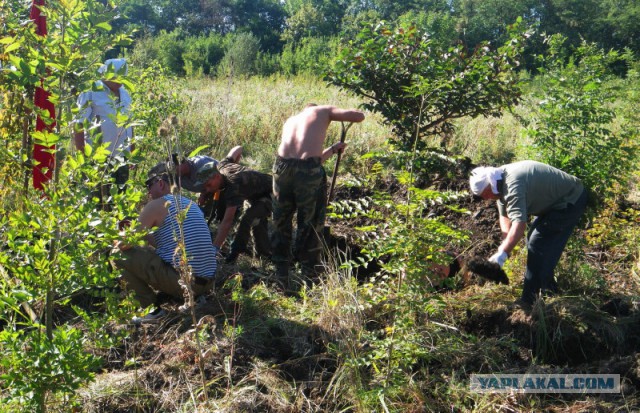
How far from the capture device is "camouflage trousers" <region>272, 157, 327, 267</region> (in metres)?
5.07

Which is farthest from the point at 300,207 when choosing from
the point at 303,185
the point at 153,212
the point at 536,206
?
the point at 536,206

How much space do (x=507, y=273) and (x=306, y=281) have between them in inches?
68.1

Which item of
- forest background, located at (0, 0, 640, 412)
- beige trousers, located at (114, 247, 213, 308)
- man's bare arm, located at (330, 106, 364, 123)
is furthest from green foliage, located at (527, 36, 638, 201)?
beige trousers, located at (114, 247, 213, 308)

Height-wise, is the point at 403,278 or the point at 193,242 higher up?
the point at 403,278

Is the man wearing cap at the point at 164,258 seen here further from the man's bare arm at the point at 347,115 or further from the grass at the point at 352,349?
the man's bare arm at the point at 347,115

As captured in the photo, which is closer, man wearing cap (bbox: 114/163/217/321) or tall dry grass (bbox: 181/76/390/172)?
man wearing cap (bbox: 114/163/217/321)

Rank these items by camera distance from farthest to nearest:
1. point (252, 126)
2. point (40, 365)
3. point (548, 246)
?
point (252, 126) < point (548, 246) < point (40, 365)

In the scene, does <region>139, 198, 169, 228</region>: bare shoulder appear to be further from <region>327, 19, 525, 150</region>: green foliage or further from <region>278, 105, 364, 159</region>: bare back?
<region>327, 19, 525, 150</region>: green foliage

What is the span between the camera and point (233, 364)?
3812mm

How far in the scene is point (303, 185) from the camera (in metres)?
5.07

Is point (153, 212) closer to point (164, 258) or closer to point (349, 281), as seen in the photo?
point (164, 258)

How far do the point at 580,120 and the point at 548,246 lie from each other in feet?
3.41

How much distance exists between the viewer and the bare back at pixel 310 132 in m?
5.09

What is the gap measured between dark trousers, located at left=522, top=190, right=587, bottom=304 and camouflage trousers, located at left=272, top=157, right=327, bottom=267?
1.78 meters
